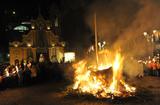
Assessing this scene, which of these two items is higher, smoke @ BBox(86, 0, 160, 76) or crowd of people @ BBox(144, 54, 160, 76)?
smoke @ BBox(86, 0, 160, 76)

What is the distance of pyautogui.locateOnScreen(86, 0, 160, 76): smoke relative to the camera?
26.9 metres

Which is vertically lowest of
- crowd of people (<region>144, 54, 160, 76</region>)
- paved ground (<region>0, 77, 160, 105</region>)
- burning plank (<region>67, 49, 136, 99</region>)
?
paved ground (<region>0, 77, 160, 105</region>)

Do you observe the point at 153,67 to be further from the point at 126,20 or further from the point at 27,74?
the point at 27,74

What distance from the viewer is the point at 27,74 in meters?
23.1

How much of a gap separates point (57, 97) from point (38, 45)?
20.8 meters

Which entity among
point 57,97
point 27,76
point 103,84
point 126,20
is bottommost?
point 57,97

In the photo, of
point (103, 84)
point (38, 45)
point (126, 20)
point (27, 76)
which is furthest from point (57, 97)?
point (38, 45)

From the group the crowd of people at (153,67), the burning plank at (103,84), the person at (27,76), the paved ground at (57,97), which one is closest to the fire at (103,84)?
the burning plank at (103,84)

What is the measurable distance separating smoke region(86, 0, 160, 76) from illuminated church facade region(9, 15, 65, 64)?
5.21m

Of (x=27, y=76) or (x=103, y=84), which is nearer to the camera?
(x=103, y=84)

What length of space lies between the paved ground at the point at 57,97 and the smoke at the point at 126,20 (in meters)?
6.97

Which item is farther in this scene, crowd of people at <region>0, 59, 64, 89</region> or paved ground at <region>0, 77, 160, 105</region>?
crowd of people at <region>0, 59, 64, 89</region>

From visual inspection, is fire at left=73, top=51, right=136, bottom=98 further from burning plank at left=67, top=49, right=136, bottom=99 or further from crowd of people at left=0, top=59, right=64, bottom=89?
crowd of people at left=0, top=59, right=64, bottom=89

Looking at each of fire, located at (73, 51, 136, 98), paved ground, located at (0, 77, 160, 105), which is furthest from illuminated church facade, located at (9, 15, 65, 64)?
fire, located at (73, 51, 136, 98)
